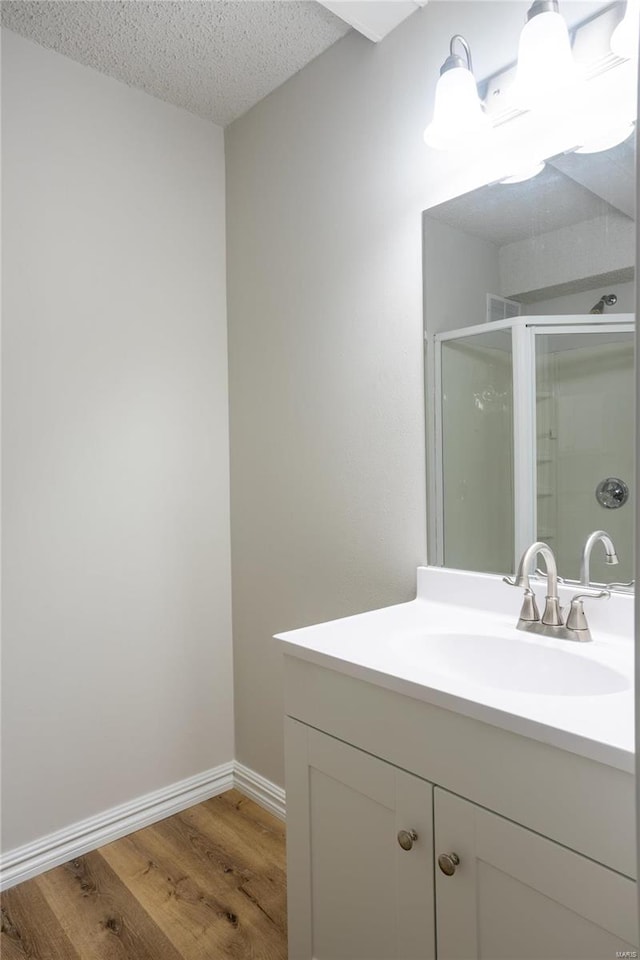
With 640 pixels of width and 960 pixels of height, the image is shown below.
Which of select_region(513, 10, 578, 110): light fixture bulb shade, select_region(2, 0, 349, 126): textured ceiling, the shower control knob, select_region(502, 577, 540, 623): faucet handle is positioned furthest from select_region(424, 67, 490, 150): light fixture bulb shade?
select_region(502, 577, 540, 623): faucet handle

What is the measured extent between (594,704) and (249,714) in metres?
1.58

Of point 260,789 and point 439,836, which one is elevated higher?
point 439,836

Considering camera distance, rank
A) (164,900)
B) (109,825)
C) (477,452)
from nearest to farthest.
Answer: (477,452) < (164,900) < (109,825)

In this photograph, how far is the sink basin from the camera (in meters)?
1.13

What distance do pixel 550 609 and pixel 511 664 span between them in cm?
14

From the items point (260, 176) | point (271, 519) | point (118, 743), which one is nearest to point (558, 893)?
point (271, 519)

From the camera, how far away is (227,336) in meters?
2.30

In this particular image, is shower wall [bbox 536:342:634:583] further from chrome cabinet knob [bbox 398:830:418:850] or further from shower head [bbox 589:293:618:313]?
chrome cabinet knob [bbox 398:830:418:850]

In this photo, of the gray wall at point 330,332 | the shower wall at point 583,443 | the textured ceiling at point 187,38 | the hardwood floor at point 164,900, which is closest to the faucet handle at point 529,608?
the shower wall at point 583,443

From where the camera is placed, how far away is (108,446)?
1986 mm

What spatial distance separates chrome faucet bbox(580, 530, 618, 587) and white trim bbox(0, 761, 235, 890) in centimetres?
145

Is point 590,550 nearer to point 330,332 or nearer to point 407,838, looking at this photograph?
point 407,838

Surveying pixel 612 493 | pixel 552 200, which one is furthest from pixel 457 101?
pixel 612 493

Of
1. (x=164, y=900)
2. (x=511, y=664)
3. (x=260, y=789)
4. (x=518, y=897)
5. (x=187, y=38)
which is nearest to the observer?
(x=518, y=897)
